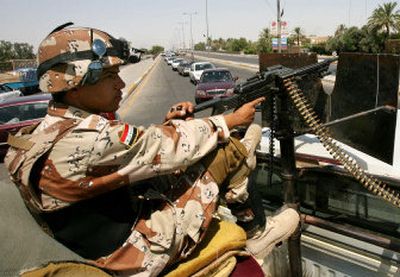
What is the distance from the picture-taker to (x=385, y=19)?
6247 centimetres

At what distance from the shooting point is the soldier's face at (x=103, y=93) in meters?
1.96

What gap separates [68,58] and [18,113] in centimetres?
1058

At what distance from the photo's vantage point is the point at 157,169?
182 cm

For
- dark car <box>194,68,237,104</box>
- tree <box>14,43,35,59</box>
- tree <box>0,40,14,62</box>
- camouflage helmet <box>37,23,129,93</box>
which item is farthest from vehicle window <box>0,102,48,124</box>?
tree <box>14,43,35,59</box>

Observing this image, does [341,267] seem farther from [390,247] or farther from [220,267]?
[220,267]

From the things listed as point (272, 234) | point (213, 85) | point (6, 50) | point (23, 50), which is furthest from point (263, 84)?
point (23, 50)

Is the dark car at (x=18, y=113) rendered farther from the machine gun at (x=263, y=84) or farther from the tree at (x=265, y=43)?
the tree at (x=265, y=43)

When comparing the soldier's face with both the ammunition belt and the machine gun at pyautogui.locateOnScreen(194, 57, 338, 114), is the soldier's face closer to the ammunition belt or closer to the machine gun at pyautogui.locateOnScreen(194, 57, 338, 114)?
the machine gun at pyautogui.locateOnScreen(194, 57, 338, 114)

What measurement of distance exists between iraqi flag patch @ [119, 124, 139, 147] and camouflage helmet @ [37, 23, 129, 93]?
32cm

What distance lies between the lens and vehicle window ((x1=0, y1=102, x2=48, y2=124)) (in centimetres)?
1136

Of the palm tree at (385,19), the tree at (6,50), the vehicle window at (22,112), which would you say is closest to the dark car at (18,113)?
the vehicle window at (22,112)

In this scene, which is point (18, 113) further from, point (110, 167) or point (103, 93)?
point (110, 167)

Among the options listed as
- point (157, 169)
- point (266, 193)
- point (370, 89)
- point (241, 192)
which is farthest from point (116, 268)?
Result: point (370, 89)

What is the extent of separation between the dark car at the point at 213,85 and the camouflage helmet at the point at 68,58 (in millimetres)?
15290
